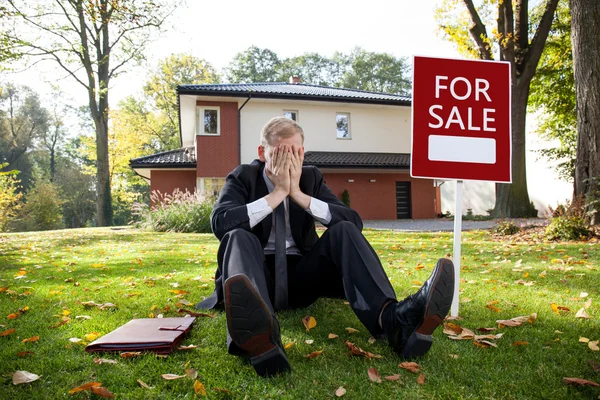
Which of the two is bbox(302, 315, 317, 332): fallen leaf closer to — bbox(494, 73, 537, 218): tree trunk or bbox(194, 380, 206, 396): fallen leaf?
bbox(194, 380, 206, 396): fallen leaf

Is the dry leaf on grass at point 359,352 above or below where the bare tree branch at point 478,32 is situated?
below

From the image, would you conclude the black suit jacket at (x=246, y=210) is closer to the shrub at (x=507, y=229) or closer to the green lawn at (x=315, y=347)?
the green lawn at (x=315, y=347)

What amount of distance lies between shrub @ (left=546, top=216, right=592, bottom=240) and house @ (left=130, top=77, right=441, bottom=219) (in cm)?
1144

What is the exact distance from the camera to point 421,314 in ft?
6.26

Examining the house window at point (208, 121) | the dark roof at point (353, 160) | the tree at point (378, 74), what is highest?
the tree at point (378, 74)

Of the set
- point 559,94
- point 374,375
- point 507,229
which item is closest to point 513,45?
point 507,229

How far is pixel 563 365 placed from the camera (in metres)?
2.00

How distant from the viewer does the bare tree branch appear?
1323 cm

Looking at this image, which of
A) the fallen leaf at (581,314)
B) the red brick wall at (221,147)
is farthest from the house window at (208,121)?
the fallen leaf at (581,314)

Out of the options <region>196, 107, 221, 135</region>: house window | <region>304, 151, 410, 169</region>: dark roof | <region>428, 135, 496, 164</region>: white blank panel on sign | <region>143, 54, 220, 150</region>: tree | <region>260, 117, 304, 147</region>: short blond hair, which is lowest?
<region>428, 135, 496, 164</region>: white blank panel on sign

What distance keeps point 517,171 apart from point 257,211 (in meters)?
14.3

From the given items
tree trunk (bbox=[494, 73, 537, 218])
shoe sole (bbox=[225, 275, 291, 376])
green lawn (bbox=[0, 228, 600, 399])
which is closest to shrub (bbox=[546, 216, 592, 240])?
green lawn (bbox=[0, 228, 600, 399])

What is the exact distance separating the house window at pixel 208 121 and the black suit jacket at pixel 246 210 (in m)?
16.7

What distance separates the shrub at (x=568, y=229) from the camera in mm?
7843
